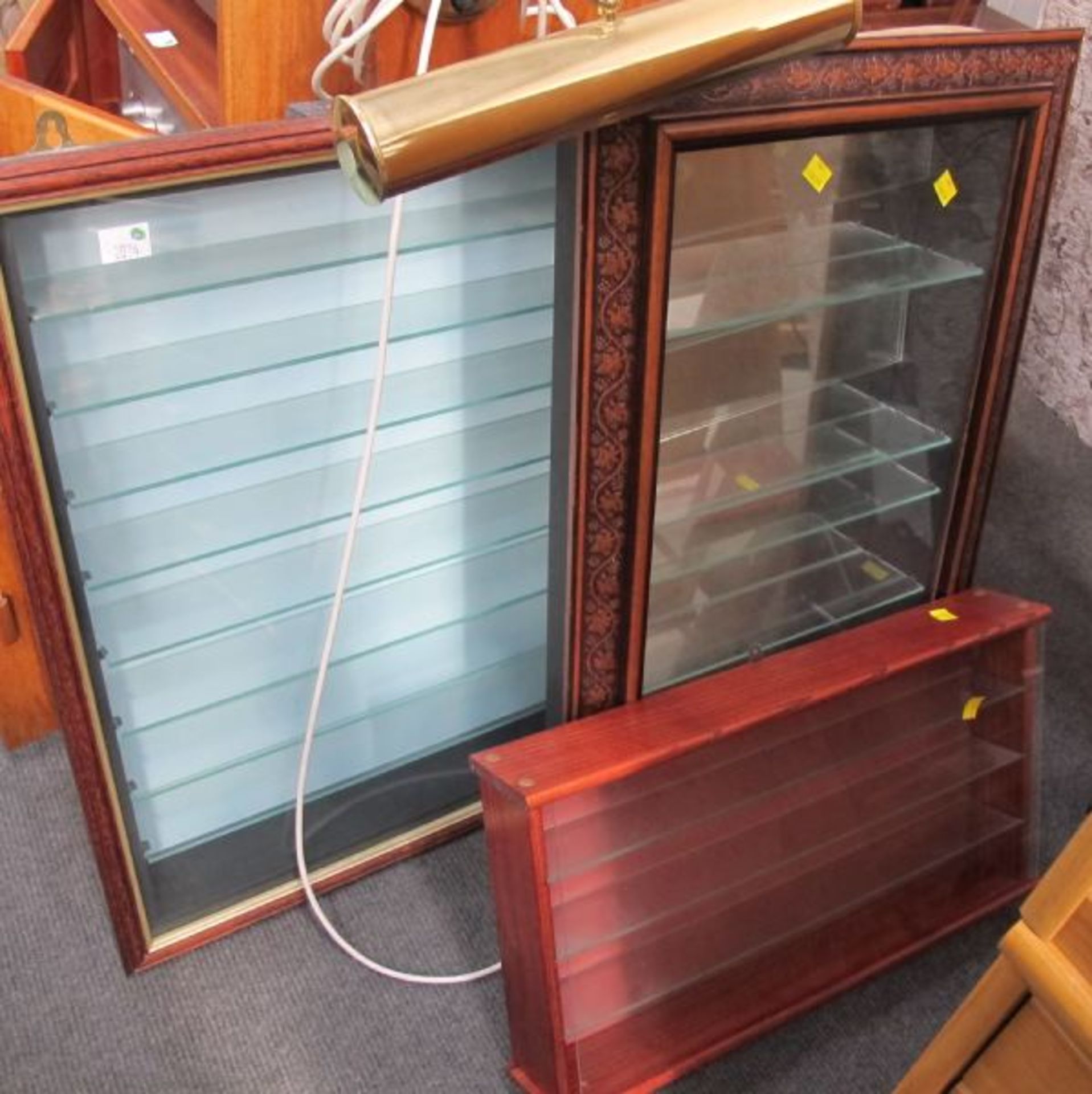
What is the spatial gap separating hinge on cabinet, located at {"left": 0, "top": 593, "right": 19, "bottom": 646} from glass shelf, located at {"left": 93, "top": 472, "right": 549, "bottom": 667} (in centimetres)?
34

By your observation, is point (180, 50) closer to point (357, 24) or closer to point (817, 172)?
point (357, 24)

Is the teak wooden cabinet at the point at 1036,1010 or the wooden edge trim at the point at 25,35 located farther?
A: the wooden edge trim at the point at 25,35

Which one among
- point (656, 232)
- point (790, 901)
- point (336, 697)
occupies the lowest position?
point (790, 901)

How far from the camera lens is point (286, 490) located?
120 cm

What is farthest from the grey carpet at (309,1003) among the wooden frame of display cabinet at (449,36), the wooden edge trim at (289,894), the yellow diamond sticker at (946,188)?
the wooden frame of display cabinet at (449,36)

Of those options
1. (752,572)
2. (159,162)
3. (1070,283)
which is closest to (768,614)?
(752,572)

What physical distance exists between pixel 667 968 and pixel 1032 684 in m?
0.51

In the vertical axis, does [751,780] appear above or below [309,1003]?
above

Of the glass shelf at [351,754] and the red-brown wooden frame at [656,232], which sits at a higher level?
the red-brown wooden frame at [656,232]

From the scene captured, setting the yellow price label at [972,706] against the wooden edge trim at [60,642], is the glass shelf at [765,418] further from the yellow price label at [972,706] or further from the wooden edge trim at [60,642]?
the wooden edge trim at [60,642]

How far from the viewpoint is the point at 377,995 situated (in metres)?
1.31

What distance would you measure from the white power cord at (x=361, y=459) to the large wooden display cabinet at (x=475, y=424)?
2 centimetres

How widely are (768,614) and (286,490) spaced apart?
576 millimetres

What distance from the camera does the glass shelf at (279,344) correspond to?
1034 millimetres
